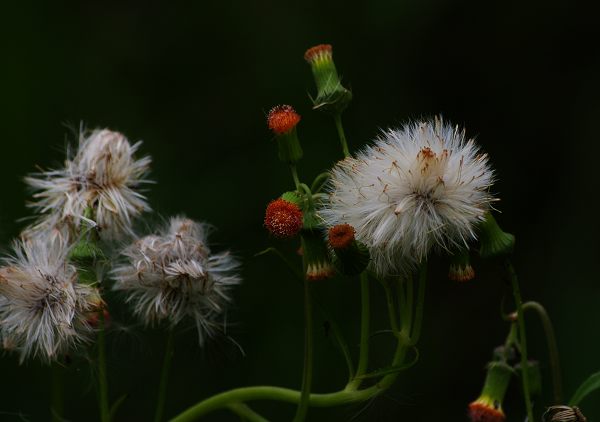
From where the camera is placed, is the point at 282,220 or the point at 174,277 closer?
the point at 282,220

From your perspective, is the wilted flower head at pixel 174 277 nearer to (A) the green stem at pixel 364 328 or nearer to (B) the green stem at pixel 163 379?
(B) the green stem at pixel 163 379

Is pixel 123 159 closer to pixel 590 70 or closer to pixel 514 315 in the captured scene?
pixel 514 315

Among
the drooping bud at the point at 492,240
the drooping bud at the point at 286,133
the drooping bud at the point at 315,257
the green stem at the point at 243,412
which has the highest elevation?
the drooping bud at the point at 286,133

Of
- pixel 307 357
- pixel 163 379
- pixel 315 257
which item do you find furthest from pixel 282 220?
pixel 163 379

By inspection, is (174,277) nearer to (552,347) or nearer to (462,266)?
(462,266)

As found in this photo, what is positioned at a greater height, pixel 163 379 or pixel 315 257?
pixel 315 257

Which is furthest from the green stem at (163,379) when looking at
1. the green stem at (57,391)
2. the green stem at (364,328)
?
the green stem at (364,328)
